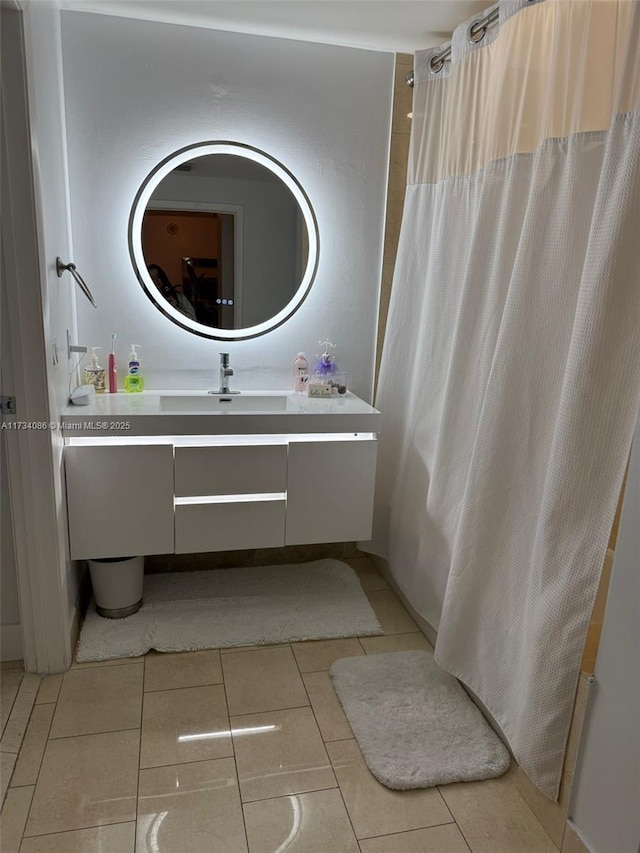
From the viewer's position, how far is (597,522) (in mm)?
1447

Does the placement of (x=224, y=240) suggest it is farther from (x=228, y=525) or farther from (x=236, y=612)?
(x=236, y=612)

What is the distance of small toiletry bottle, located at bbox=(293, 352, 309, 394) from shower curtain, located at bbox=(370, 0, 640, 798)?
0.51 m

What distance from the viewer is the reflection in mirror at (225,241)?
8.12 ft

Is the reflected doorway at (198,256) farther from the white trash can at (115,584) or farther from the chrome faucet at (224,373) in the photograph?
the white trash can at (115,584)

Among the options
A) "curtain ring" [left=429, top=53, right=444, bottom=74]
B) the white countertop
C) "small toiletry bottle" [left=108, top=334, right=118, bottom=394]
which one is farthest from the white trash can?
"curtain ring" [left=429, top=53, right=444, bottom=74]

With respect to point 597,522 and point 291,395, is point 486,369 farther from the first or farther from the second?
point 291,395

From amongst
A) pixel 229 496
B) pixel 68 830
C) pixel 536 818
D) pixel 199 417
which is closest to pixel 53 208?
pixel 199 417

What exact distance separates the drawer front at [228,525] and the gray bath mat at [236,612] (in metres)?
0.31

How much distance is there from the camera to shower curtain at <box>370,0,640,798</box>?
1401 mm

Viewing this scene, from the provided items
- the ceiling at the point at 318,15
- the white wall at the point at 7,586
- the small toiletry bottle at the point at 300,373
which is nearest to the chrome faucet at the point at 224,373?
the small toiletry bottle at the point at 300,373

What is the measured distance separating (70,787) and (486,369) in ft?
5.54

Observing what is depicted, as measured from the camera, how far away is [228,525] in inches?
92.0

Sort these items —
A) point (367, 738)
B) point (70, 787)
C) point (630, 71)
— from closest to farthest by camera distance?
point (630, 71)
point (70, 787)
point (367, 738)

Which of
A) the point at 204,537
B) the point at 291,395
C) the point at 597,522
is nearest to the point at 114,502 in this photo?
the point at 204,537
